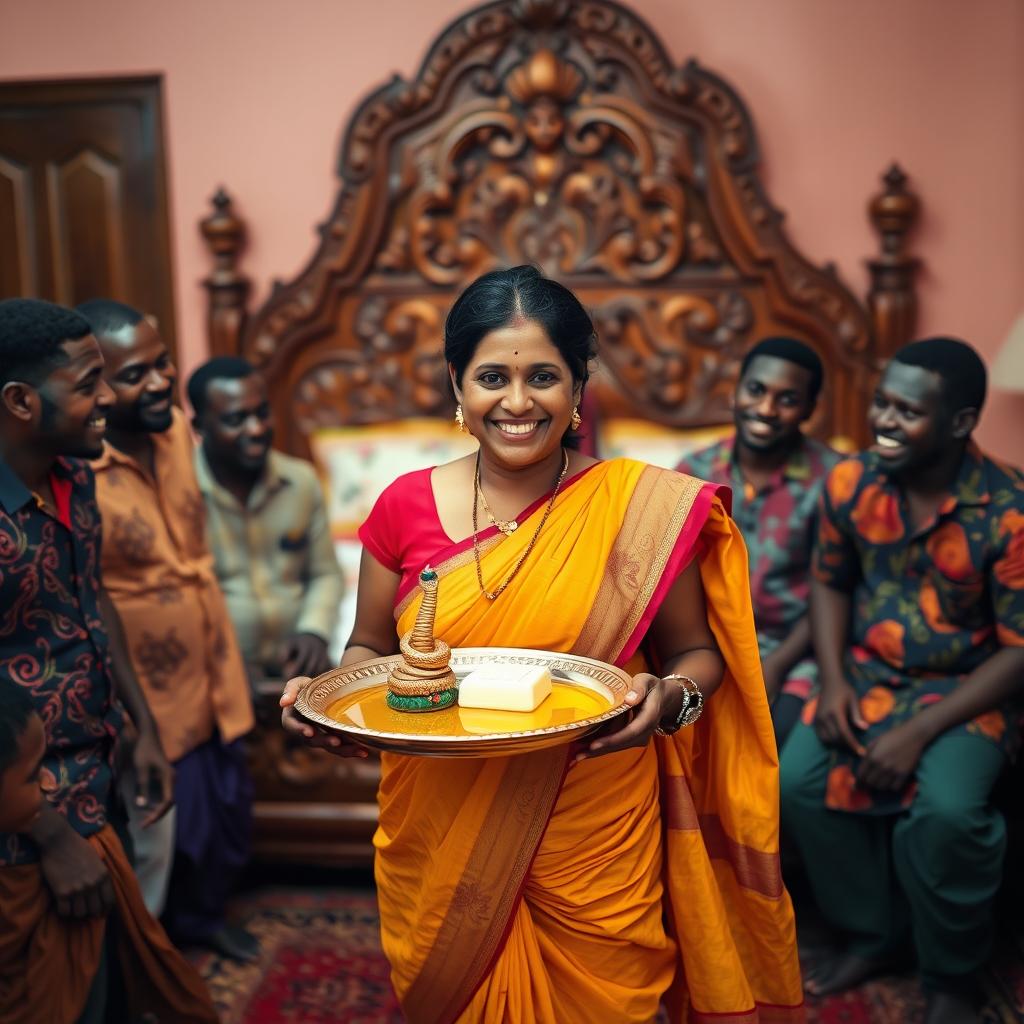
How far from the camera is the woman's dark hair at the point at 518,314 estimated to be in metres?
1.95

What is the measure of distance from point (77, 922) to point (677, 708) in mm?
1171

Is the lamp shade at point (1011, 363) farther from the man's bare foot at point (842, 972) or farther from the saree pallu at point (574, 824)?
the saree pallu at point (574, 824)

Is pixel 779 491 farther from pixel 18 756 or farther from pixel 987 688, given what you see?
pixel 18 756

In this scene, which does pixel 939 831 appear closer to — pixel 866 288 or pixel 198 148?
pixel 866 288

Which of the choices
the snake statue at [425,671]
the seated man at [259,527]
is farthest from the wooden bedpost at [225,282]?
the snake statue at [425,671]

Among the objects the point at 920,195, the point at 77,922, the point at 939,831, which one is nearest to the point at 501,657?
the point at 77,922

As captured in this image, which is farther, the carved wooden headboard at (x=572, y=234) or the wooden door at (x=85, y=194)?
the wooden door at (x=85, y=194)

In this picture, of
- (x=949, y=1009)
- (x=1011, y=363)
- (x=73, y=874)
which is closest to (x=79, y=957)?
(x=73, y=874)

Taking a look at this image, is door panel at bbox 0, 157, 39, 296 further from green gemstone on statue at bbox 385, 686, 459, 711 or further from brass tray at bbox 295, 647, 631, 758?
green gemstone on statue at bbox 385, 686, 459, 711

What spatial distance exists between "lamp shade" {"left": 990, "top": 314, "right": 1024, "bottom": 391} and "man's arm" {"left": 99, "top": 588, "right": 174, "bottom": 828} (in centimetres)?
293

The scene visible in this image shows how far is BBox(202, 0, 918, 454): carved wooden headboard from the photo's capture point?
432cm

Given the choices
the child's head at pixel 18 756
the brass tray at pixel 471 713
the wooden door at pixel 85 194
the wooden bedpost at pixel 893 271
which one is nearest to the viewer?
the brass tray at pixel 471 713

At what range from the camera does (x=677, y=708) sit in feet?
6.39

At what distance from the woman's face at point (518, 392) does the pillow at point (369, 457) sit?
2.42 m
